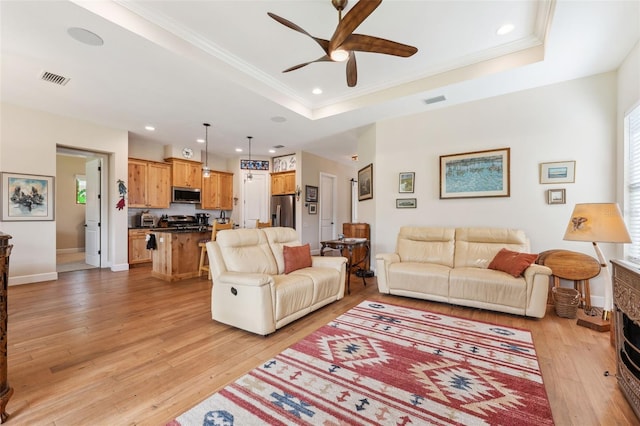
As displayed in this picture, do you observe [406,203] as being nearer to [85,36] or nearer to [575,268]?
[575,268]

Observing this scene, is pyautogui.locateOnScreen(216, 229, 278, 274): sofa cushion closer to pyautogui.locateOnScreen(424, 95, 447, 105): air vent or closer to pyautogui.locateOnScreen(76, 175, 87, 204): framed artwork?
pyautogui.locateOnScreen(424, 95, 447, 105): air vent

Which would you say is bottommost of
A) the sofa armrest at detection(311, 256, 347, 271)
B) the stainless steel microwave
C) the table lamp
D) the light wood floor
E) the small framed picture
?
the light wood floor

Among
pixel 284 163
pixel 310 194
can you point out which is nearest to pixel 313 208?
pixel 310 194

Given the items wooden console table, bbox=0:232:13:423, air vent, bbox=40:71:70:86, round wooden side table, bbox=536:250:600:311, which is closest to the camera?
wooden console table, bbox=0:232:13:423

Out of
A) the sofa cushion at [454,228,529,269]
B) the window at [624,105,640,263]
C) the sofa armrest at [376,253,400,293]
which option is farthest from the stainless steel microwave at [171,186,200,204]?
the window at [624,105,640,263]

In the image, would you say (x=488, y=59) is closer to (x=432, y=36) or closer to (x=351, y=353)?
(x=432, y=36)

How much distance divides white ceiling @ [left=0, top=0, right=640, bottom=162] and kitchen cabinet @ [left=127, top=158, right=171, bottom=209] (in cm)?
141

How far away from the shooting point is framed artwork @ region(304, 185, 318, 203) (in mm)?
7355

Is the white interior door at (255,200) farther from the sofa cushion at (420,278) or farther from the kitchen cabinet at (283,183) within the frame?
the sofa cushion at (420,278)

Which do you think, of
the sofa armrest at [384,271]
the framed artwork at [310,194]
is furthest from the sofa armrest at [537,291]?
the framed artwork at [310,194]

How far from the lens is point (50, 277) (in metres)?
4.60

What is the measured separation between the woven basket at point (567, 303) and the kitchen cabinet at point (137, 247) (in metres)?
7.13

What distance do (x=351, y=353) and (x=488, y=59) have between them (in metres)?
3.70

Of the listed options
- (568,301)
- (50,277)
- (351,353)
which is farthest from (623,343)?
(50,277)
